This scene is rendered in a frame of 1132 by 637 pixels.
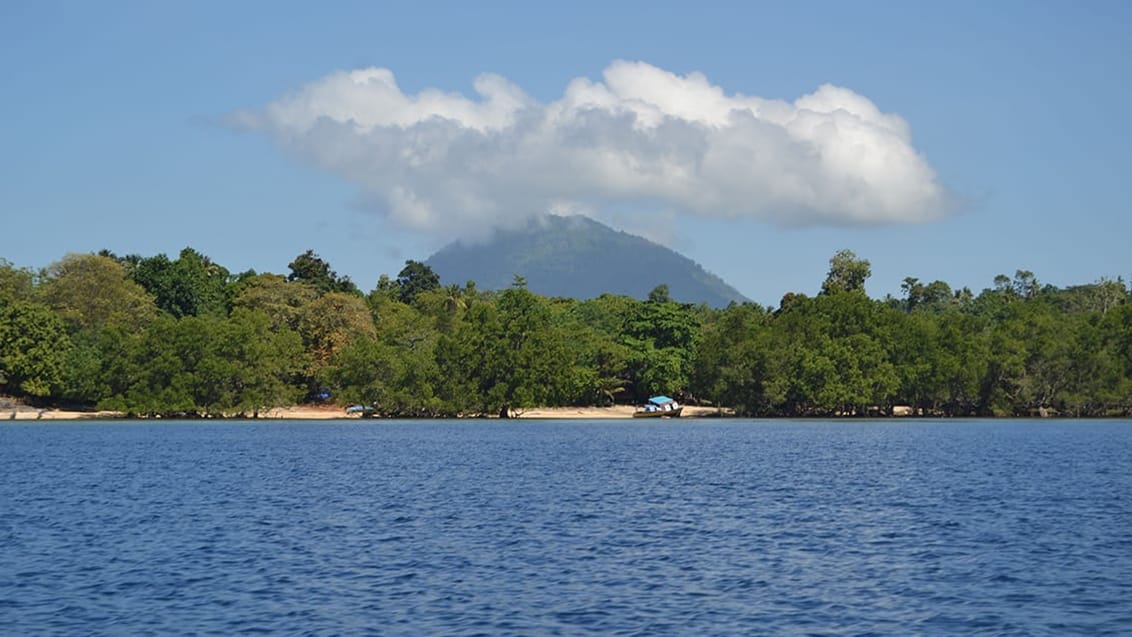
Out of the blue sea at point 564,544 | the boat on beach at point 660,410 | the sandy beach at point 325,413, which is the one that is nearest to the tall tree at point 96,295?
the sandy beach at point 325,413

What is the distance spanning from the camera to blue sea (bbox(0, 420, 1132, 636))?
2839cm

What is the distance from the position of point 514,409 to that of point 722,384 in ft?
88.2

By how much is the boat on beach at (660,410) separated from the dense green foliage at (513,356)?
1762 millimetres

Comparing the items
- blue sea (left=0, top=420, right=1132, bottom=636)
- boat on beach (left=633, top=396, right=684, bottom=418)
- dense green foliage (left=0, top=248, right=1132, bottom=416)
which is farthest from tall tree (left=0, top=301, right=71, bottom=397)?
boat on beach (left=633, top=396, right=684, bottom=418)

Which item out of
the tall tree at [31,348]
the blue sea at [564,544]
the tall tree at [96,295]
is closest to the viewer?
the blue sea at [564,544]

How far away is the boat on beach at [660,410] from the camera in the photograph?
160625 millimetres

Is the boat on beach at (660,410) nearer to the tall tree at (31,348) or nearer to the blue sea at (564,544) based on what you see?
the tall tree at (31,348)

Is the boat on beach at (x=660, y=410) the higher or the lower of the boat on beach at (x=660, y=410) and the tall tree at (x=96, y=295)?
the lower

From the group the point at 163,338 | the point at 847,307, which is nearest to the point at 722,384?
the point at 847,307

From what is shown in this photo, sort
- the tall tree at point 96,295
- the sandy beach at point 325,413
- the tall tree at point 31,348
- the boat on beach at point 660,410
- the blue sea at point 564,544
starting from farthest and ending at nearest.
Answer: the boat on beach at point 660,410, the tall tree at point 96,295, the sandy beach at point 325,413, the tall tree at point 31,348, the blue sea at point 564,544

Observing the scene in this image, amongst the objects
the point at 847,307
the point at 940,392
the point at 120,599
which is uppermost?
the point at 847,307

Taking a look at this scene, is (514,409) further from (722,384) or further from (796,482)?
(796,482)

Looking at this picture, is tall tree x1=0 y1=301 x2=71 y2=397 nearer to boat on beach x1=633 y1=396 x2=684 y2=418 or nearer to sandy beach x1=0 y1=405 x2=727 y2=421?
sandy beach x1=0 y1=405 x2=727 y2=421

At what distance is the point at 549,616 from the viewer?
28.3 m
